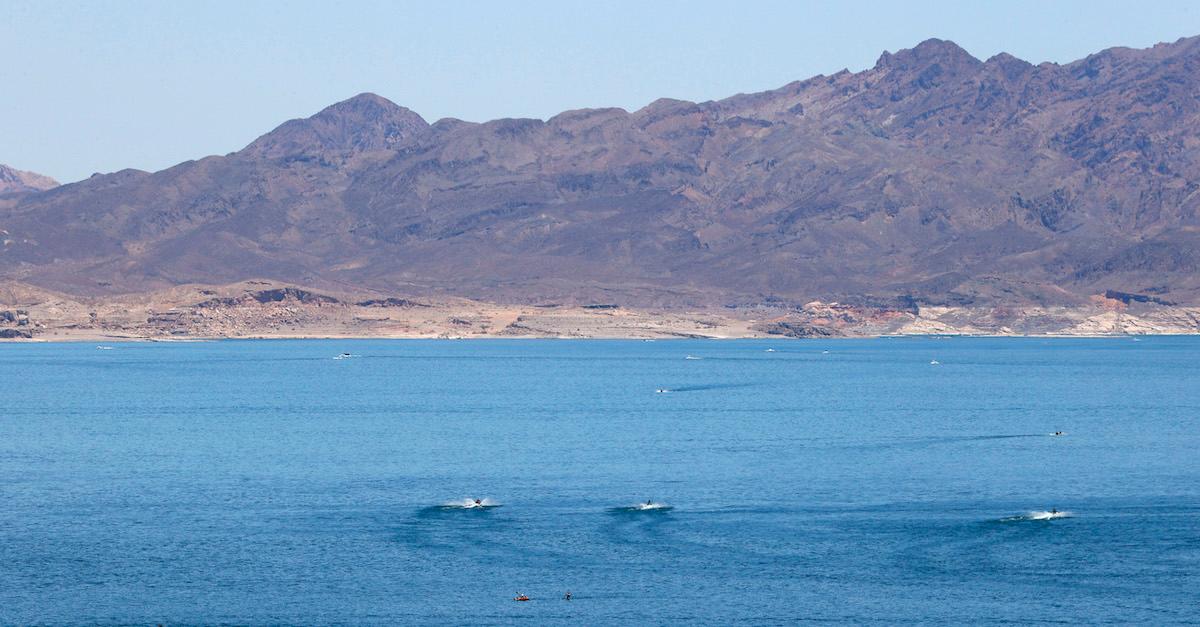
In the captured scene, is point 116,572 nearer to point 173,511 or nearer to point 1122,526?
point 173,511

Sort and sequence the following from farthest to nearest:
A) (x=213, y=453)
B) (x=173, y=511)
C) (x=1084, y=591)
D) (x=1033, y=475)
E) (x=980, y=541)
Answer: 1. (x=213, y=453)
2. (x=1033, y=475)
3. (x=173, y=511)
4. (x=980, y=541)
5. (x=1084, y=591)

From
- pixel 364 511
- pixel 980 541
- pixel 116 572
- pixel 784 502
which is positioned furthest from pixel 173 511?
pixel 980 541

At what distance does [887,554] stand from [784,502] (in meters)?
18.4

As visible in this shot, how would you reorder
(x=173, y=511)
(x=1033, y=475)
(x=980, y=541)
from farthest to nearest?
(x=1033, y=475), (x=173, y=511), (x=980, y=541)

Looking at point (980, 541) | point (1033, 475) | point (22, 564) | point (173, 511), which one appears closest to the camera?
point (22, 564)

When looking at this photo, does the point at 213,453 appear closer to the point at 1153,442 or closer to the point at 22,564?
the point at 22,564

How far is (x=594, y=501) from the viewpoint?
371ft

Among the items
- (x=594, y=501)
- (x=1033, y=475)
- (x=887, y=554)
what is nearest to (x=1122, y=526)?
(x=887, y=554)

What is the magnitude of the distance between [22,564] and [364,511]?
24576mm

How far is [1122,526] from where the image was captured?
336 feet

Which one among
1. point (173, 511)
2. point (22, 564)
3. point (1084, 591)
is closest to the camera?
point (1084, 591)

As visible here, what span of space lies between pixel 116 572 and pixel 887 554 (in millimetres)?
43583

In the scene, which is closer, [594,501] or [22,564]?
[22,564]

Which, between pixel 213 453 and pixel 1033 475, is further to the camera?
pixel 213 453
